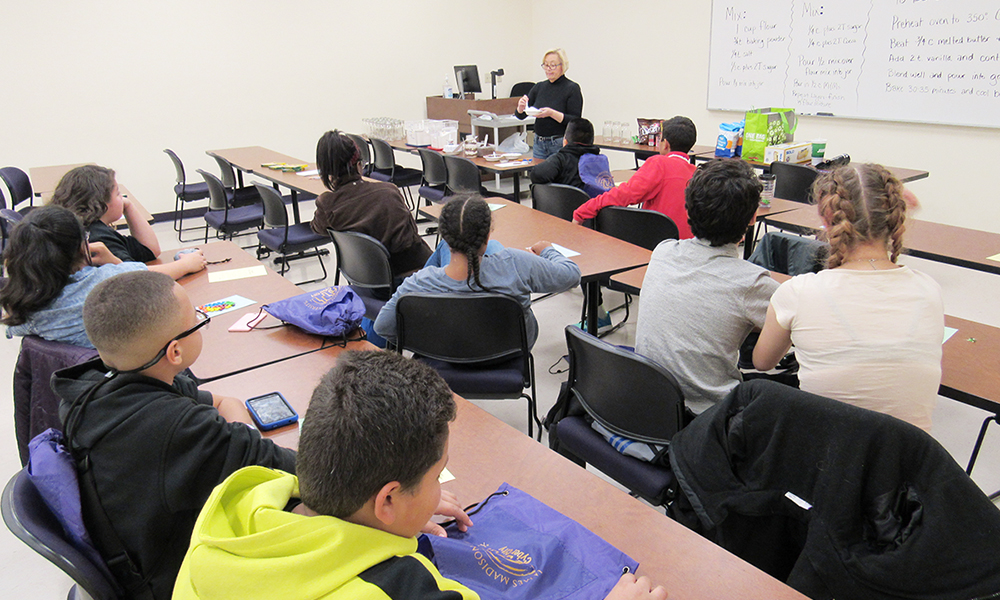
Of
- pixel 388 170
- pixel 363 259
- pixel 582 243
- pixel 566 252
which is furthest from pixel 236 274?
pixel 388 170

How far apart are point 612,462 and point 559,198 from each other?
2281 millimetres

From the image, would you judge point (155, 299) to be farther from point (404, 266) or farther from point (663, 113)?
point (663, 113)

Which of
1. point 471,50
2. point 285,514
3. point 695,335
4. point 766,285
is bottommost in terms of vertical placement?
point 695,335

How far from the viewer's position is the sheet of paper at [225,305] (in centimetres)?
225

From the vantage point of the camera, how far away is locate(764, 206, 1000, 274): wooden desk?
101 inches

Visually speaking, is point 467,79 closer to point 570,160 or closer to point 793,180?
point 570,160

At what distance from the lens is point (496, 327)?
215cm

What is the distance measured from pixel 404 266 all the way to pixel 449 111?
4.40 metres

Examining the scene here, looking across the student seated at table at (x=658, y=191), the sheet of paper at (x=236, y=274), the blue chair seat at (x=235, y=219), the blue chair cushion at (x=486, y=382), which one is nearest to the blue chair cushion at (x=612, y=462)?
the blue chair cushion at (x=486, y=382)

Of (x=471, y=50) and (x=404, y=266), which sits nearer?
(x=404, y=266)

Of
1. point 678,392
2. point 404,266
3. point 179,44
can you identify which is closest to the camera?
point 678,392

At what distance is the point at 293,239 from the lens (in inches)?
160

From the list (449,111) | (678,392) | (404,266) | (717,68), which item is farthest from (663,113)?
(678,392)

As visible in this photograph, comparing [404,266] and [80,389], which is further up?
[80,389]
